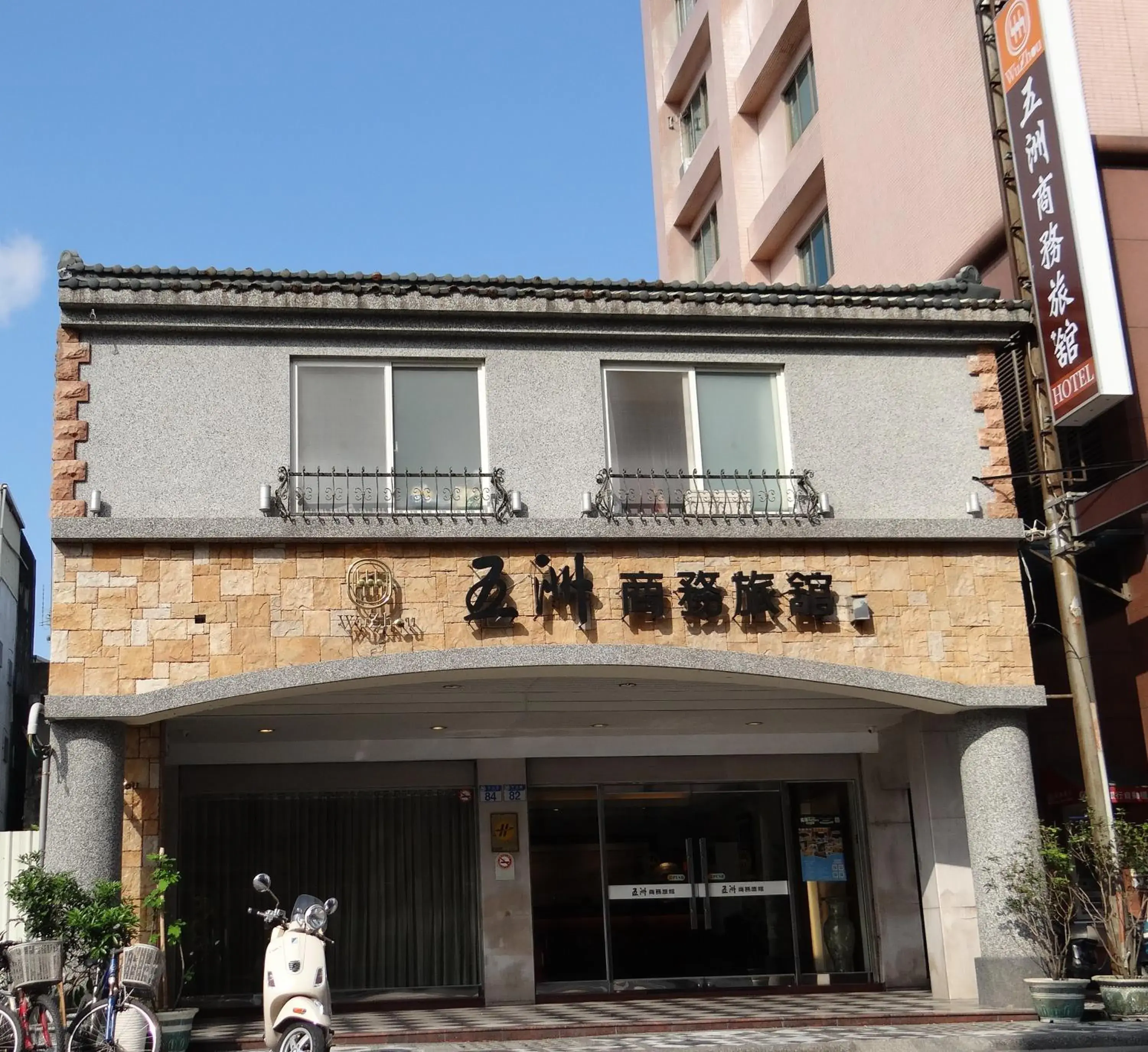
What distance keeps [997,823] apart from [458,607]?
5491 millimetres

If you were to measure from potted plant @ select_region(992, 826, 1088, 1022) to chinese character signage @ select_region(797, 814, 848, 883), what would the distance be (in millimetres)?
3522

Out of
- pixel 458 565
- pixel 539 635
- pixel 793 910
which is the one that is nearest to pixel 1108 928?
pixel 793 910

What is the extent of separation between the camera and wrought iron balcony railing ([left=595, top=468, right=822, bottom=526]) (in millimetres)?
13539

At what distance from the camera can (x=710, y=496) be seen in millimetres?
13750

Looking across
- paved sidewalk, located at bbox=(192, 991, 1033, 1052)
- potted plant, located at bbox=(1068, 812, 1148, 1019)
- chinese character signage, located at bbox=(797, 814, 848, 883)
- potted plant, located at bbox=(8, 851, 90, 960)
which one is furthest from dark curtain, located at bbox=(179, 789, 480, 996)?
potted plant, located at bbox=(1068, 812, 1148, 1019)

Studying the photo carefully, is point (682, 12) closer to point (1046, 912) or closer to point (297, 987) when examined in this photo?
point (1046, 912)

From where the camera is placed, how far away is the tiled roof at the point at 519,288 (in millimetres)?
13086

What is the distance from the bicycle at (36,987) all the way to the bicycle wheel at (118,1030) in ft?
0.54

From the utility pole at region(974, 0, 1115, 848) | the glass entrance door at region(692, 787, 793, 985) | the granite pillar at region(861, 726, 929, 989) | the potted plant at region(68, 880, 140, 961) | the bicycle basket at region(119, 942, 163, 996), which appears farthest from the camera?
the glass entrance door at region(692, 787, 793, 985)

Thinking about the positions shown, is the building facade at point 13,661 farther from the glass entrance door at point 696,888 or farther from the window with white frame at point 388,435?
the glass entrance door at point 696,888

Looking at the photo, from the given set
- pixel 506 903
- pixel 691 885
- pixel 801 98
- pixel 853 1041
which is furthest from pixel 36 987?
pixel 801 98

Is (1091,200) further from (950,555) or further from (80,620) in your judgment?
(80,620)

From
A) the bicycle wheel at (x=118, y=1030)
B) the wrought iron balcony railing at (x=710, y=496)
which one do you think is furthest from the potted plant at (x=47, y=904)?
the wrought iron balcony railing at (x=710, y=496)

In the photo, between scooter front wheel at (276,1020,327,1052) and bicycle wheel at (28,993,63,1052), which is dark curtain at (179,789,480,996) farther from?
scooter front wheel at (276,1020,327,1052)
